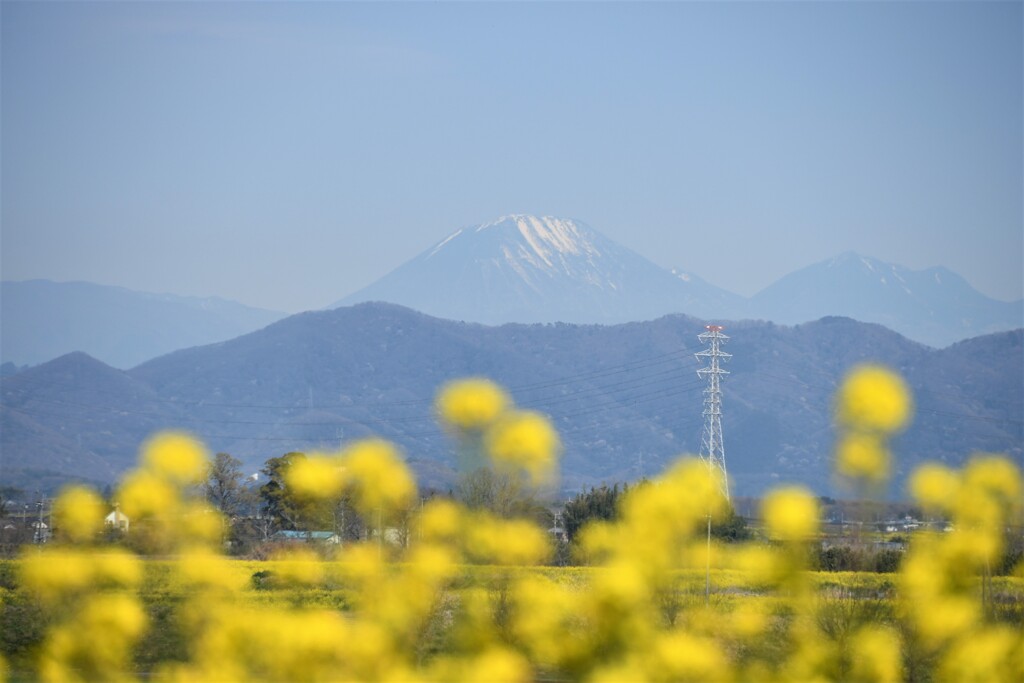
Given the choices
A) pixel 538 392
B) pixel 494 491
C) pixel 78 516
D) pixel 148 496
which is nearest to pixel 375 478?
pixel 494 491

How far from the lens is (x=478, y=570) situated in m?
7.55

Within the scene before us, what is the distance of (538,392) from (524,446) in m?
140

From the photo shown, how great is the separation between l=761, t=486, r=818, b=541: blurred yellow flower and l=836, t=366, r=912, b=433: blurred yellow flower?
0.51 metres

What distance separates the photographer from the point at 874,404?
6812mm

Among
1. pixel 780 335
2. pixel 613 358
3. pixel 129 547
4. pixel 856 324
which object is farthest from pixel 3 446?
pixel 129 547

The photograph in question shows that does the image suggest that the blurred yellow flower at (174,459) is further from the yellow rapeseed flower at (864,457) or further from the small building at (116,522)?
the yellow rapeseed flower at (864,457)

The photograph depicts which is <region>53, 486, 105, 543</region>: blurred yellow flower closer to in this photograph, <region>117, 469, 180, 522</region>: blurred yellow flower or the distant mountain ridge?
<region>117, 469, 180, 522</region>: blurred yellow flower

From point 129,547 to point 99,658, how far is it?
132cm

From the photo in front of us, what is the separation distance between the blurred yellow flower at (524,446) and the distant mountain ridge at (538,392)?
93930 mm

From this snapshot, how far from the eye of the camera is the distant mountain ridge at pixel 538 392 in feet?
392

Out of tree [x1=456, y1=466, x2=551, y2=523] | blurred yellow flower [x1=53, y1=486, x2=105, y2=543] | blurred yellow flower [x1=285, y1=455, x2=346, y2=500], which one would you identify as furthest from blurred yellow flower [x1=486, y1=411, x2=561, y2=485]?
blurred yellow flower [x1=53, y1=486, x2=105, y2=543]

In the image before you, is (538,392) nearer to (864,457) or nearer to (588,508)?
(588,508)

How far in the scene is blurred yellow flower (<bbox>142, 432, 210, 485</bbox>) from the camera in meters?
7.14

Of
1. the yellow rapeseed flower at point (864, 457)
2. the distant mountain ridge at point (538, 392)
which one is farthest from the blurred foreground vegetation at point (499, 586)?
the distant mountain ridge at point (538, 392)
